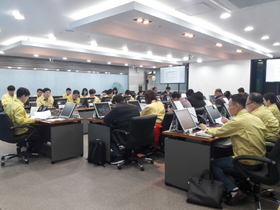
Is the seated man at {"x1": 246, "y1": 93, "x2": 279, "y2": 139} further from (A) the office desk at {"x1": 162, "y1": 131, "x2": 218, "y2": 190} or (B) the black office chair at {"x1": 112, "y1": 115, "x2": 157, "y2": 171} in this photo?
(B) the black office chair at {"x1": 112, "y1": 115, "x2": 157, "y2": 171}

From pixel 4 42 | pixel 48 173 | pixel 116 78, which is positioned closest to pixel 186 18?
pixel 48 173

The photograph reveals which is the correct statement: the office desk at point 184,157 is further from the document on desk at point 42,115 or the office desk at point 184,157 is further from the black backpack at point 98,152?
the document on desk at point 42,115

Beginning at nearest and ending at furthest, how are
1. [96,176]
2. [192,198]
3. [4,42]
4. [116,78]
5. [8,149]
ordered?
[192,198], [96,176], [8,149], [4,42], [116,78]

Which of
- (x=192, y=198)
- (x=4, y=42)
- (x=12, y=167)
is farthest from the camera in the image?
(x=4, y=42)

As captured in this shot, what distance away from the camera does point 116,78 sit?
43.5 ft

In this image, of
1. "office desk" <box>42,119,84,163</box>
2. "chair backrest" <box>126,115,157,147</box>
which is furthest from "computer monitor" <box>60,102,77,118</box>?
"chair backrest" <box>126,115,157,147</box>

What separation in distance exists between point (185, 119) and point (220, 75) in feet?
29.7

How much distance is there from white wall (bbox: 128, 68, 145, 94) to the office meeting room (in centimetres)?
661

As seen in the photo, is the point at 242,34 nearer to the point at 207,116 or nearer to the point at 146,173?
the point at 207,116

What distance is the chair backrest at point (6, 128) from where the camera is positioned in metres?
3.56

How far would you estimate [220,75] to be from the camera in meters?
11.2

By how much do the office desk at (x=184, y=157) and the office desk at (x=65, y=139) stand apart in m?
A: 1.94

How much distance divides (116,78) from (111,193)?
1086 centimetres

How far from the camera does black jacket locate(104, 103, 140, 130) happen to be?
11.8 ft
